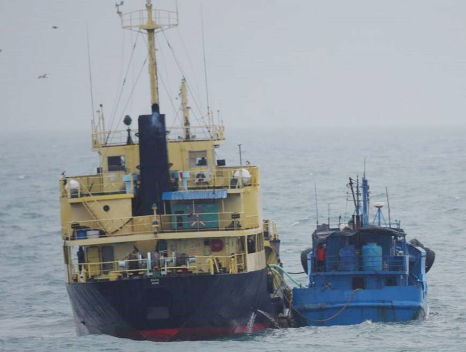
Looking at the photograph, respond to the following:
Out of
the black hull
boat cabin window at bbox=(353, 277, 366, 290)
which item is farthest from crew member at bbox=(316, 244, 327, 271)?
the black hull

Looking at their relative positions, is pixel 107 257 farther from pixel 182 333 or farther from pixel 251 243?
pixel 251 243

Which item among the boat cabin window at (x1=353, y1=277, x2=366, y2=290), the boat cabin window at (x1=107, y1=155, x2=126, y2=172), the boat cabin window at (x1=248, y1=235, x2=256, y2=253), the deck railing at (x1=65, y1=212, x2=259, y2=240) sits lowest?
the boat cabin window at (x1=353, y1=277, x2=366, y2=290)

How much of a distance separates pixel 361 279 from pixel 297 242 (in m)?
24.2

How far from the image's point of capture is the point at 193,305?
40.2 m

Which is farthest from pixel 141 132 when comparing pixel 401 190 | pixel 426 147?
Answer: pixel 426 147

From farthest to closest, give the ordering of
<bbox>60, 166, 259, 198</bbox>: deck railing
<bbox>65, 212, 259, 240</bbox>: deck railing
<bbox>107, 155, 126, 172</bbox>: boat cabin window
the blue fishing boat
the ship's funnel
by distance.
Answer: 1. <bbox>107, 155, 126, 172</bbox>: boat cabin window
2. the blue fishing boat
3. <bbox>60, 166, 259, 198</bbox>: deck railing
4. the ship's funnel
5. <bbox>65, 212, 259, 240</bbox>: deck railing

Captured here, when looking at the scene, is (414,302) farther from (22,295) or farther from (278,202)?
(278,202)

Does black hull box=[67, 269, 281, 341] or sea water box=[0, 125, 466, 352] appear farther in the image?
sea water box=[0, 125, 466, 352]

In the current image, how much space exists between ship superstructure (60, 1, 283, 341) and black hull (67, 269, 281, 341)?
0.03 meters

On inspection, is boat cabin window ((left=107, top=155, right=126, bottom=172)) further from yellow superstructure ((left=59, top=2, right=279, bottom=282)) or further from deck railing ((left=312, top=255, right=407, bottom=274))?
deck railing ((left=312, top=255, right=407, bottom=274))

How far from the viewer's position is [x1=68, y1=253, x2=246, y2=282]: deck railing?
40.7 m

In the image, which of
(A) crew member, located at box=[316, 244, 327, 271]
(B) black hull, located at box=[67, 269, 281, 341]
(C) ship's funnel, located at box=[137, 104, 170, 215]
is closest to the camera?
(B) black hull, located at box=[67, 269, 281, 341]

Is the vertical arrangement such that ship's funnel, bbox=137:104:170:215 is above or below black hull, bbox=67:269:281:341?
above

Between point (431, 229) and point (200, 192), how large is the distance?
35.5 m
